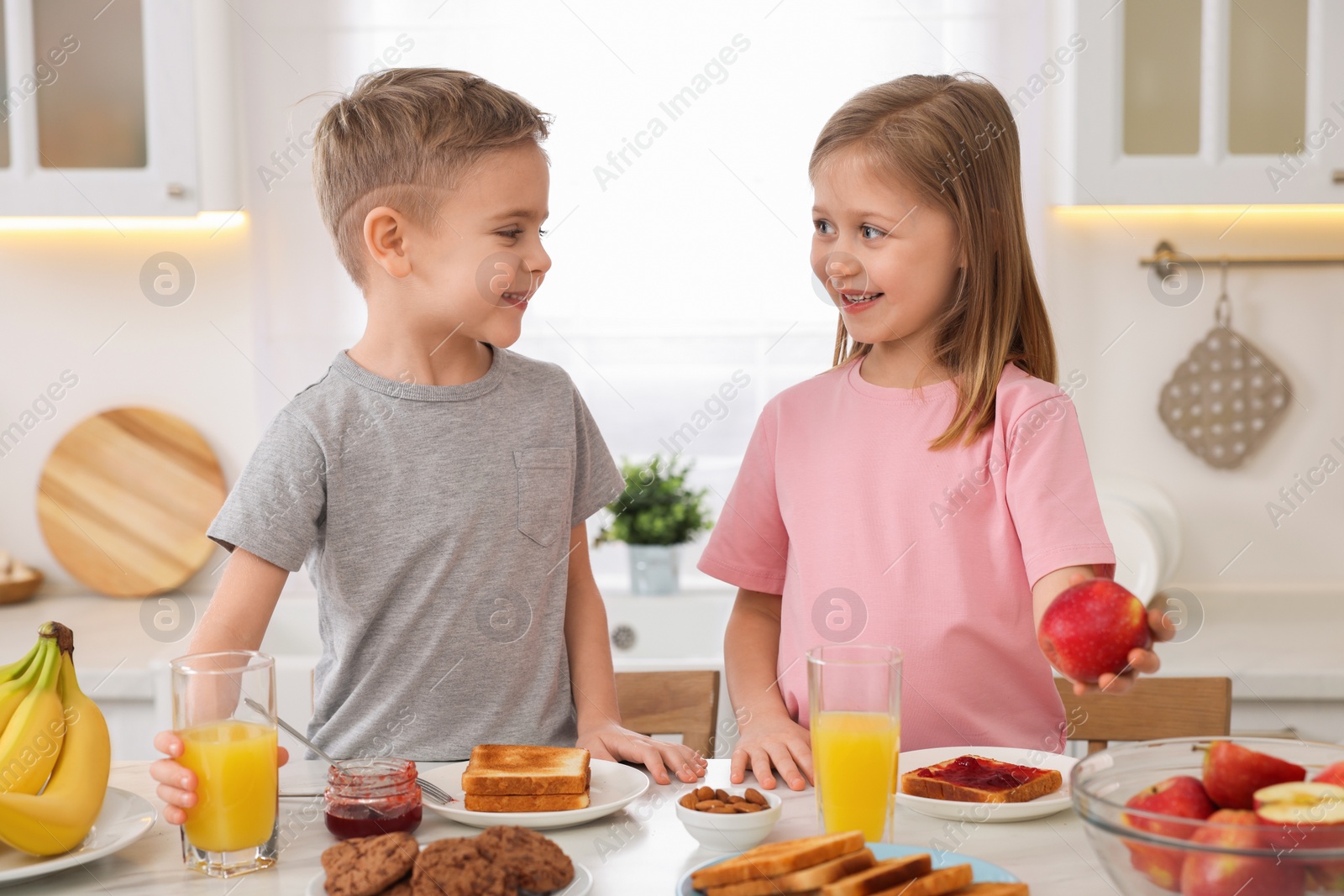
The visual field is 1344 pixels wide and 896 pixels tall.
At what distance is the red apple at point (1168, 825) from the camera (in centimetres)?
57

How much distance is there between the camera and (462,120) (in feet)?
3.72

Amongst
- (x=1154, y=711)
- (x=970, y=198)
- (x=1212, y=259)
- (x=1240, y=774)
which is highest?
(x=1212, y=259)

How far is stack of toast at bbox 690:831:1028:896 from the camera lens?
2.07ft

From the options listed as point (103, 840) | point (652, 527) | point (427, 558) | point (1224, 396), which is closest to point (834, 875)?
point (103, 840)

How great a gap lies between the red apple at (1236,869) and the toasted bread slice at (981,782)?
249 millimetres

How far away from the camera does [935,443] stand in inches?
45.1

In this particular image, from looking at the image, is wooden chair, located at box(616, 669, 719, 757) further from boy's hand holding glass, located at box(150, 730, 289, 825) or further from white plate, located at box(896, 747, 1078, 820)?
boy's hand holding glass, located at box(150, 730, 289, 825)

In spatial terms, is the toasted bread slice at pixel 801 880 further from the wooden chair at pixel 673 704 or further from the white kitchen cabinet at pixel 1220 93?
the white kitchen cabinet at pixel 1220 93

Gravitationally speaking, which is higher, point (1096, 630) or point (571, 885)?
point (1096, 630)

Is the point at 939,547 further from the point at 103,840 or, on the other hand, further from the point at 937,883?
the point at 103,840

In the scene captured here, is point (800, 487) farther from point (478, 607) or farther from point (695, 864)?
point (695, 864)

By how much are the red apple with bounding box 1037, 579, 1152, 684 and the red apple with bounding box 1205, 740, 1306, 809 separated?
143mm

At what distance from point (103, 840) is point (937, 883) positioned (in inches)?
21.6

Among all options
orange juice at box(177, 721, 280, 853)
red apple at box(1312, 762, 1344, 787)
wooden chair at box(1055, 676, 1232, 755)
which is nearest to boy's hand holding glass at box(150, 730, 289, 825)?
orange juice at box(177, 721, 280, 853)
